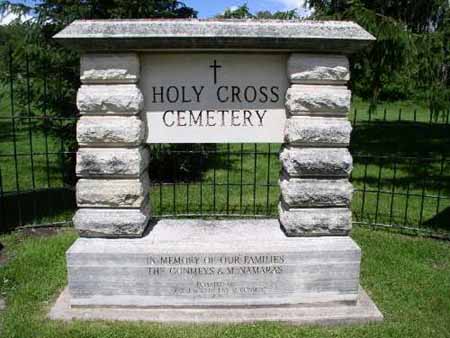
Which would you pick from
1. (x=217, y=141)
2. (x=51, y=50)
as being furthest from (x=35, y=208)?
(x=217, y=141)

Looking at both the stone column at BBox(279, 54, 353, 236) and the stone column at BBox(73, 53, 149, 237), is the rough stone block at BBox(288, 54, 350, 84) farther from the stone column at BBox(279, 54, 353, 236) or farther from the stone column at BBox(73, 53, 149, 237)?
the stone column at BBox(73, 53, 149, 237)

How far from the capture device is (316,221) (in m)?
3.91

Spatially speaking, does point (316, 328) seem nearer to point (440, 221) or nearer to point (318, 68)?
point (318, 68)

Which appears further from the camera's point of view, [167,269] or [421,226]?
[421,226]

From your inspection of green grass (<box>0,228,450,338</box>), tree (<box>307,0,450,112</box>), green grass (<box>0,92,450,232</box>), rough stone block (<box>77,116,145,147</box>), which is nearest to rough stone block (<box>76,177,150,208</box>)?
rough stone block (<box>77,116,145,147</box>)

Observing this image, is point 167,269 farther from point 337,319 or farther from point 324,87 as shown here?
point 324,87

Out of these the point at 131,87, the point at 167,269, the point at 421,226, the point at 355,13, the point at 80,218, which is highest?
the point at 355,13

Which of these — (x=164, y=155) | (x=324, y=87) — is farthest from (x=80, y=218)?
(x=164, y=155)

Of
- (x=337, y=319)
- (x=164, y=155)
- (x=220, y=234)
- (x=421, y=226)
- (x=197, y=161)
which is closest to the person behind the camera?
(x=337, y=319)

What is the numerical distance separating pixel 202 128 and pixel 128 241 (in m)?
1.09

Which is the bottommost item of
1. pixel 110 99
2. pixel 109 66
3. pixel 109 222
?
pixel 109 222

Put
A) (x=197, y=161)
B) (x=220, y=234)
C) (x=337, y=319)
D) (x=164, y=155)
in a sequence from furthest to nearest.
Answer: (x=197, y=161)
(x=164, y=155)
(x=220, y=234)
(x=337, y=319)

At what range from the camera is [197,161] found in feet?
27.7

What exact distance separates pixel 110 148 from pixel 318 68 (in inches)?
68.0
